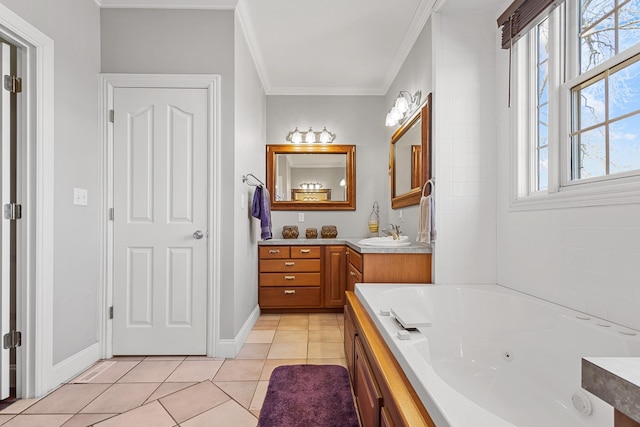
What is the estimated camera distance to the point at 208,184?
233 centimetres

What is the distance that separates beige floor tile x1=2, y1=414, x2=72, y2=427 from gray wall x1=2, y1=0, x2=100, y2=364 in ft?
1.16

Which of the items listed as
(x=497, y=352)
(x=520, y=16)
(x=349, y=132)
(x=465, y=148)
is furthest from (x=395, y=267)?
(x=349, y=132)

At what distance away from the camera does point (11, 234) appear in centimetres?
176

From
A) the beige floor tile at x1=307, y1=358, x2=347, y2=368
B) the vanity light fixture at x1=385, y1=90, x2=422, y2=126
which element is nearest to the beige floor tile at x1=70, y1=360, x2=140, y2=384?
the beige floor tile at x1=307, y1=358, x2=347, y2=368

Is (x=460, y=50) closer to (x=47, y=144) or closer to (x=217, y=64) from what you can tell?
(x=217, y=64)

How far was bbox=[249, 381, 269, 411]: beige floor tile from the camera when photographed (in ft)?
5.61

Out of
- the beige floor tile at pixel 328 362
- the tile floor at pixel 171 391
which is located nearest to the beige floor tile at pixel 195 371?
the tile floor at pixel 171 391

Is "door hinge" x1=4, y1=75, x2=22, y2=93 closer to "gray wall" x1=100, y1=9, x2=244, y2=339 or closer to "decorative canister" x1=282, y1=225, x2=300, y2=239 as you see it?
"gray wall" x1=100, y1=9, x2=244, y2=339

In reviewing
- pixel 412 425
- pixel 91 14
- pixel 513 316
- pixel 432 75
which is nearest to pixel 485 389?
pixel 513 316

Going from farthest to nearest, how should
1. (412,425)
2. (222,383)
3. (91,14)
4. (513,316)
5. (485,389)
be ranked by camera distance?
(91,14) < (222,383) < (513,316) < (485,389) < (412,425)

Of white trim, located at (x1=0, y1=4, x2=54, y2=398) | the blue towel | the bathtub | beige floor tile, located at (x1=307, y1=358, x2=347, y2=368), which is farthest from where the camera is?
the blue towel

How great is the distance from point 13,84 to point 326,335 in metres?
2.74

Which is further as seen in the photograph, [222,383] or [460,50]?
[460,50]

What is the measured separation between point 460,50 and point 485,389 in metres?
2.15
